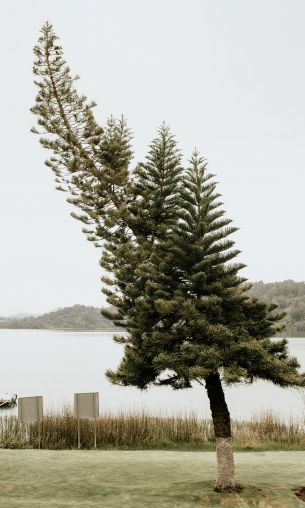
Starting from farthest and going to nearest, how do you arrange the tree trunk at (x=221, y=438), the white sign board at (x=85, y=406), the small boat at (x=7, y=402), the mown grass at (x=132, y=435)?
the small boat at (x=7, y=402) < the mown grass at (x=132, y=435) < the white sign board at (x=85, y=406) < the tree trunk at (x=221, y=438)

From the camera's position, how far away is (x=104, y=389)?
2317 inches

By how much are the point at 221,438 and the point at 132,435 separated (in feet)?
25.2

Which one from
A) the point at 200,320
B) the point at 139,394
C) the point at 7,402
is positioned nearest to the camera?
the point at 200,320

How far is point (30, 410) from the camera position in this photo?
16.0 m

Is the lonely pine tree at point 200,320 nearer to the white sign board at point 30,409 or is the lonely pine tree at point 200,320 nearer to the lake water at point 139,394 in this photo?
the white sign board at point 30,409

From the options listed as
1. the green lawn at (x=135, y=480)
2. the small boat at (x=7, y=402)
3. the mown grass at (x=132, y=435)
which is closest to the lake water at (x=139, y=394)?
the small boat at (x=7, y=402)

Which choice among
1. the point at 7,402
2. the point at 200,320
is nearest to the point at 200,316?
the point at 200,320

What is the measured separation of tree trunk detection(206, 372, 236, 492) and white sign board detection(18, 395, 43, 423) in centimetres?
737

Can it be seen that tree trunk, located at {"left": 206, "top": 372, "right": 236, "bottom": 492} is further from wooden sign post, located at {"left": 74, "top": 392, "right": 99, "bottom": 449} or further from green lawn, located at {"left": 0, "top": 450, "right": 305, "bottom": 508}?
wooden sign post, located at {"left": 74, "top": 392, "right": 99, "bottom": 449}

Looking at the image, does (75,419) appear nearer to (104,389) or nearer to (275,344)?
(275,344)

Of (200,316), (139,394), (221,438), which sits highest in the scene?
(200,316)

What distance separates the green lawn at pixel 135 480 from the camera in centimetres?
905

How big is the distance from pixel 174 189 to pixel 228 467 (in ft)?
23.3

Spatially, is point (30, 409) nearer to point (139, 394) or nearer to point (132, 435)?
point (132, 435)
